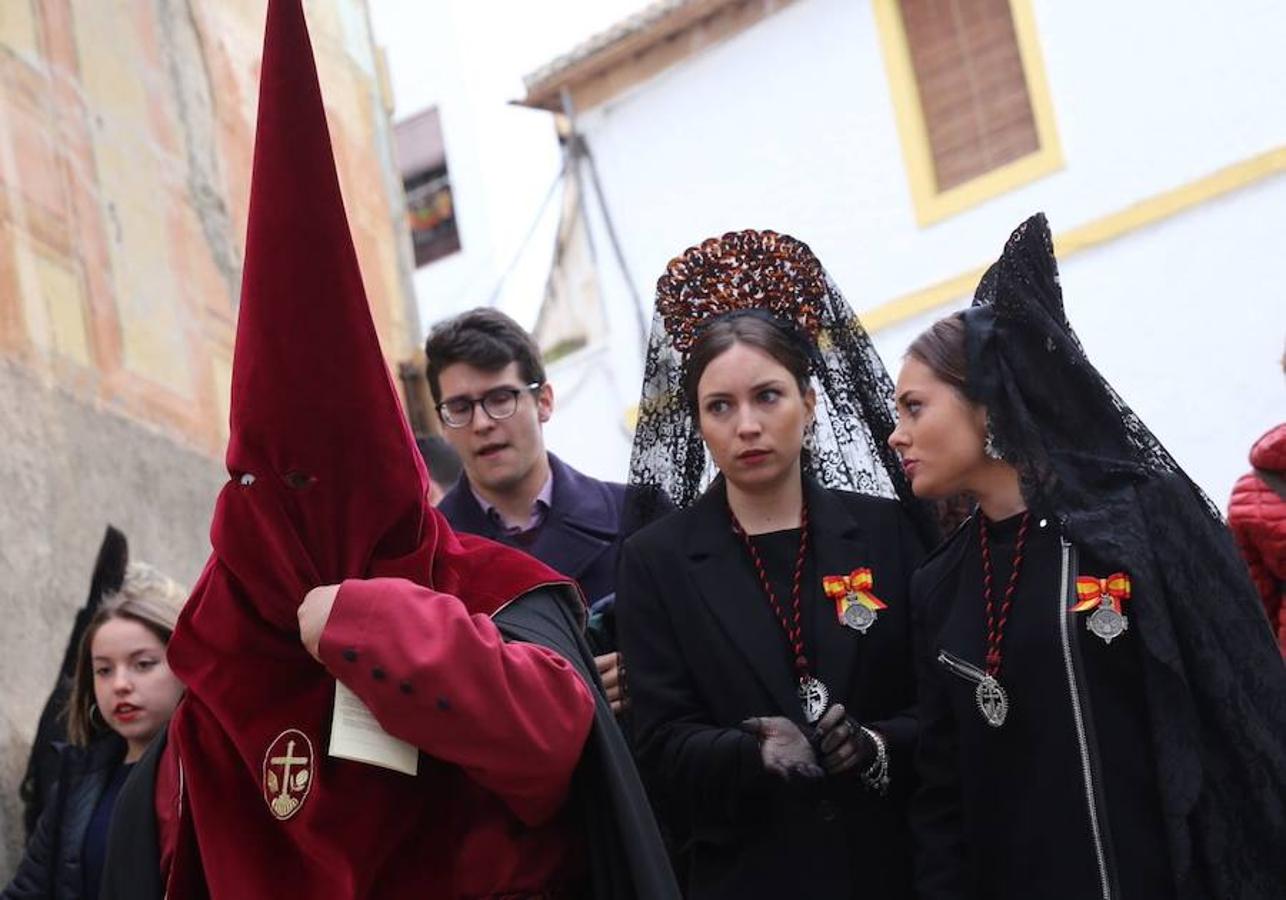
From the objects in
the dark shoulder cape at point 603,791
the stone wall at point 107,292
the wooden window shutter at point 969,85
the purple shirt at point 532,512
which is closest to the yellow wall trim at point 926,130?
the wooden window shutter at point 969,85

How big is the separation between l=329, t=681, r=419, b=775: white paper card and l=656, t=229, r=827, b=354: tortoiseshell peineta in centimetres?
170

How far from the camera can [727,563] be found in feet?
12.7

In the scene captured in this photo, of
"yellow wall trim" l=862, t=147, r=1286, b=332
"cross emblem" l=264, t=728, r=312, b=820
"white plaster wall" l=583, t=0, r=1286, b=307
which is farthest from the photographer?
"white plaster wall" l=583, t=0, r=1286, b=307

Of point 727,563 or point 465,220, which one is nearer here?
point 727,563

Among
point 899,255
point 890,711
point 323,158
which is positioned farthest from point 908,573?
point 899,255

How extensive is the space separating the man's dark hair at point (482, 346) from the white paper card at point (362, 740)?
6.19 ft

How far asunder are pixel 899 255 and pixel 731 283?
10793mm

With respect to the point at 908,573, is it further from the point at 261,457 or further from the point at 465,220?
the point at 465,220

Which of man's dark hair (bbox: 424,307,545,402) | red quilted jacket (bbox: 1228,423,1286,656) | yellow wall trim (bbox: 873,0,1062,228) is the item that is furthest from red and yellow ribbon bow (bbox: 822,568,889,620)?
yellow wall trim (bbox: 873,0,1062,228)

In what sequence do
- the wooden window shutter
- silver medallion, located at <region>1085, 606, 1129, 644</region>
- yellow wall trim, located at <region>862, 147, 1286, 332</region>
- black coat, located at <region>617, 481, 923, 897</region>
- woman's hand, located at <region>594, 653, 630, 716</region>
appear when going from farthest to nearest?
1. the wooden window shutter
2. yellow wall trim, located at <region>862, 147, 1286, 332</region>
3. woman's hand, located at <region>594, 653, 630, 716</region>
4. black coat, located at <region>617, 481, 923, 897</region>
5. silver medallion, located at <region>1085, 606, 1129, 644</region>

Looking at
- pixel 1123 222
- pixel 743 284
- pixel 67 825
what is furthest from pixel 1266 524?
pixel 1123 222

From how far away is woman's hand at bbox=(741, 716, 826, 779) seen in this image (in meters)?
3.49

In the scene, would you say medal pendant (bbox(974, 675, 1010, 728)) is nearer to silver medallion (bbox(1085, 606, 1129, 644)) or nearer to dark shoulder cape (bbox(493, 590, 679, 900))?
silver medallion (bbox(1085, 606, 1129, 644))

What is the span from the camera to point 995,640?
3473 mm
